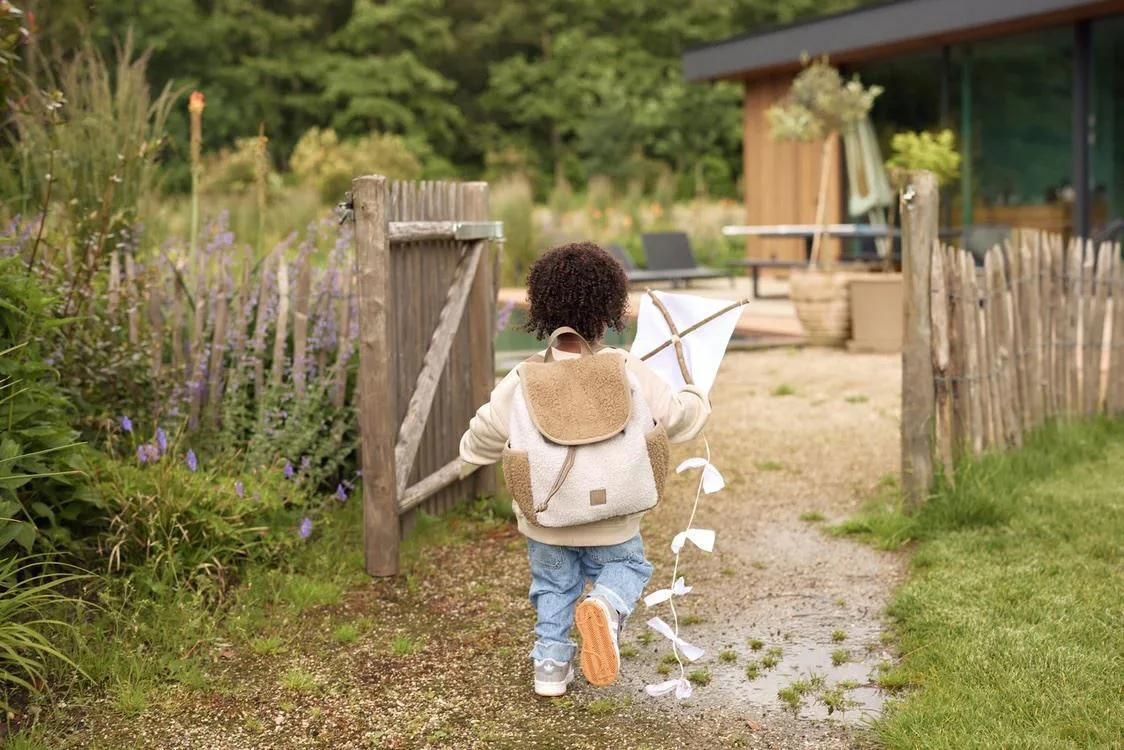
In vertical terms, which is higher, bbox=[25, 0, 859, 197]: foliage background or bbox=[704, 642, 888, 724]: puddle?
bbox=[25, 0, 859, 197]: foliage background

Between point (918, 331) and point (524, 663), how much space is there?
2.33 metres

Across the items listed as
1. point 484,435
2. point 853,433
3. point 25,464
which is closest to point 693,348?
point 484,435

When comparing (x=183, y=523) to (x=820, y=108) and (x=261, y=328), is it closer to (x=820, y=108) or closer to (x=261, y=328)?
(x=261, y=328)

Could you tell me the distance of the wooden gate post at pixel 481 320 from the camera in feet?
17.8

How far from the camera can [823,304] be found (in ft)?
34.6

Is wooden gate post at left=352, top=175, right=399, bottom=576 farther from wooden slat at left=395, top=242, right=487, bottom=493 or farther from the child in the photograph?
the child

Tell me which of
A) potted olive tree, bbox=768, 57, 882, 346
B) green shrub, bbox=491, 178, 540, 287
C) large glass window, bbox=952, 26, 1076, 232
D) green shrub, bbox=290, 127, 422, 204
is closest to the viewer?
potted olive tree, bbox=768, 57, 882, 346

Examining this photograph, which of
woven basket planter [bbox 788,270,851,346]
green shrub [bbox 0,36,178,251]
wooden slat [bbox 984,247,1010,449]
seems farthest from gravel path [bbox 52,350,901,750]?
woven basket planter [bbox 788,270,851,346]

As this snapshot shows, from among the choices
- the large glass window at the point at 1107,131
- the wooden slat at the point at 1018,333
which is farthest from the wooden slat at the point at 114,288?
the large glass window at the point at 1107,131

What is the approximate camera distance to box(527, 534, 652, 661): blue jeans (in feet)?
11.5

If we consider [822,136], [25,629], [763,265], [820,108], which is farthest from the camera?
[763,265]

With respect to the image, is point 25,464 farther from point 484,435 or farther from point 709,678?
point 709,678

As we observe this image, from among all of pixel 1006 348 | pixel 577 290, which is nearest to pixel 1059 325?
pixel 1006 348

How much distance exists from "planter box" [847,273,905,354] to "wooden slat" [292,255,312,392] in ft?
19.2
